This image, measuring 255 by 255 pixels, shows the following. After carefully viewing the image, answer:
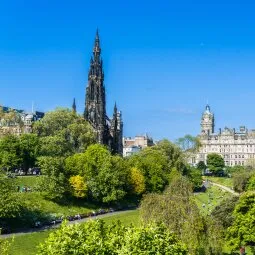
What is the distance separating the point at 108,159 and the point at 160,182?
12.6 metres

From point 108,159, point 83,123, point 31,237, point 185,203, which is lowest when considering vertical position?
point 31,237

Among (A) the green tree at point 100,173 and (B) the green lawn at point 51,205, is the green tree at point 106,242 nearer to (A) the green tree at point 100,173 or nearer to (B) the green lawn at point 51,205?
(B) the green lawn at point 51,205

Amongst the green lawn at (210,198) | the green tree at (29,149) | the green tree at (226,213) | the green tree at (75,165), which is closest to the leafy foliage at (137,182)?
the green tree at (75,165)

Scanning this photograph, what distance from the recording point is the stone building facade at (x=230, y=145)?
18112cm

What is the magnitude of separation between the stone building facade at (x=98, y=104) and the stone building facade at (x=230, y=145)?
81801 mm

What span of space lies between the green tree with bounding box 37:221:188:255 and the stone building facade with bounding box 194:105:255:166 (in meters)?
157

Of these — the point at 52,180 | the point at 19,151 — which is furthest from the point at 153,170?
the point at 52,180

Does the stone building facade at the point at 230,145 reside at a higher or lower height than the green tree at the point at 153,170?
higher

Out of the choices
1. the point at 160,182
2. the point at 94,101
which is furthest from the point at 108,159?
the point at 94,101

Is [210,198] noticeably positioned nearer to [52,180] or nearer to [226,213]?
[52,180]

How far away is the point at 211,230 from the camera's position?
3734 centimetres

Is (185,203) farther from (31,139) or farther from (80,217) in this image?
(31,139)

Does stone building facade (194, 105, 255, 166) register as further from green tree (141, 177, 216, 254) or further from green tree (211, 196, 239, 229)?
green tree (141, 177, 216, 254)

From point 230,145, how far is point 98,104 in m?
89.8
